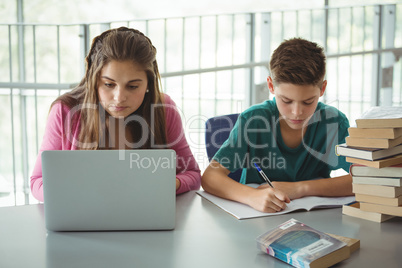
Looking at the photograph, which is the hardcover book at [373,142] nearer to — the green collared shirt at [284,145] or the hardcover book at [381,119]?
the hardcover book at [381,119]

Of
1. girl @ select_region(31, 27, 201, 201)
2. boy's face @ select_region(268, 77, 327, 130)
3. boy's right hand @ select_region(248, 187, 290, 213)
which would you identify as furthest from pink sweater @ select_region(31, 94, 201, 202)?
boy's face @ select_region(268, 77, 327, 130)

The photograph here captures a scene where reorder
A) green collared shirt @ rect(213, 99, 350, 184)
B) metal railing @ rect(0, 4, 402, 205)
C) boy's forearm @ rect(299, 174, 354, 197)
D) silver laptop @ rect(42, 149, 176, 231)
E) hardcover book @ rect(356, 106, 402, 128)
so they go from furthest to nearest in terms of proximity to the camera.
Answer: metal railing @ rect(0, 4, 402, 205) < green collared shirt @ rect(213, 99, 350, 184) < boy's forearm @ rect(299, 174, 354, 197) < hardcover book @ rect(356, 106, 402, 128) < silver laptop @ rect(42, 149, 176, 231)

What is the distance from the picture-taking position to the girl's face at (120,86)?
1.41 m

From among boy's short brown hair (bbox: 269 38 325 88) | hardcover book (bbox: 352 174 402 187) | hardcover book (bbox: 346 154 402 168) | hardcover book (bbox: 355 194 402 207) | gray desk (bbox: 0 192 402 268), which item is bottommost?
gray desk (bbox: 0 192 402 268)

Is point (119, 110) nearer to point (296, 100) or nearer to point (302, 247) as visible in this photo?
point (296, 100)

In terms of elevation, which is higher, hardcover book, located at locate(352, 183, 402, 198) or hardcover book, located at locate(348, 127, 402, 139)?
hardcover book, located at locate(348, 127, 402, 139)

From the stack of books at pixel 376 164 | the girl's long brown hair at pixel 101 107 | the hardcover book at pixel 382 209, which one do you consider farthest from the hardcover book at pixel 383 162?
the girl's long brown hair at pixel 101 107

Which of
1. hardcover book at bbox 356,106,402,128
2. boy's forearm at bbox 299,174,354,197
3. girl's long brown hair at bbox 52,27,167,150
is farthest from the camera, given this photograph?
girl's long brown hair at bbox 52,27,167,150

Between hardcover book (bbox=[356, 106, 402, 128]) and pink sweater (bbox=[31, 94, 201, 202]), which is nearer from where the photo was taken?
hardcover book (bbox=[356, 106, 402, 128])

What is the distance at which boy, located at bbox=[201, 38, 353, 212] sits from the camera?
134cm

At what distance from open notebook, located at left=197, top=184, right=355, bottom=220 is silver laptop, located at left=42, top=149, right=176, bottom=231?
0.74 feet

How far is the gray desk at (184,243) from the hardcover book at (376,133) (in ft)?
0.71

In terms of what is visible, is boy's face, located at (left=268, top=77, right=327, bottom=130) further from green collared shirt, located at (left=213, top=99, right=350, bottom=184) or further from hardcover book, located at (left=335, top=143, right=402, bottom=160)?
hardcover book, located at (left=335, top=143, right=402, bottom=160)

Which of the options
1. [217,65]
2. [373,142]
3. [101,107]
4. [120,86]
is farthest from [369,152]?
[217,65]
